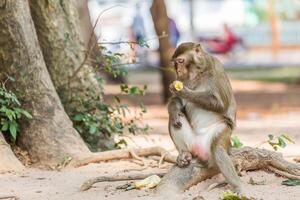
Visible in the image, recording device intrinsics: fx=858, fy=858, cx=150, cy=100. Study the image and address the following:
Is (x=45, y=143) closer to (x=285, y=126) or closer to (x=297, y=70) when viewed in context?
(x=285, y=126)

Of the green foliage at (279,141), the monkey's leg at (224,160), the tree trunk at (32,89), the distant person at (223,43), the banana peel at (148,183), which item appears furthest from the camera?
the distant person at (223,43)

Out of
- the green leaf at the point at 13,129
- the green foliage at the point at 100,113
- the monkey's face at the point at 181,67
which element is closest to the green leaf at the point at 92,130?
the green foliage at the point at 100,113

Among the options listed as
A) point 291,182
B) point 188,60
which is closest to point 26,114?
point 188,60

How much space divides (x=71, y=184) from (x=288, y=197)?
1982 mm

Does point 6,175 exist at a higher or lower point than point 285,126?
higher

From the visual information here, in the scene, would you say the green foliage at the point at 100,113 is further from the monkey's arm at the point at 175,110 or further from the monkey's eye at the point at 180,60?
the monkey's eye at the point at 180,60

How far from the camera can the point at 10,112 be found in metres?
8.26

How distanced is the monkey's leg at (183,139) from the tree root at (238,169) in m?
0.07

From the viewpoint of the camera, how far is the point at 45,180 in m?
7.93

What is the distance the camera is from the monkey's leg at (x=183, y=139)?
7078 mm

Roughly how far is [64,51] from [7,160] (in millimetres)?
1588

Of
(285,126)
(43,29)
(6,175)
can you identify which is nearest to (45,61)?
(43,29)

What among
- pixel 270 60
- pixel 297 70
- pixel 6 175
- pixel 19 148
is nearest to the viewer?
pixel 6 175

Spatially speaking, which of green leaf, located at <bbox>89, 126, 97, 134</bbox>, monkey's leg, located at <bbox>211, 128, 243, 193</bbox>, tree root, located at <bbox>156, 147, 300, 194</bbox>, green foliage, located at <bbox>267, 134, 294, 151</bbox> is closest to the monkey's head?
monkey's leg, located at <bbox>211, 128, 243, 193</bbox>
